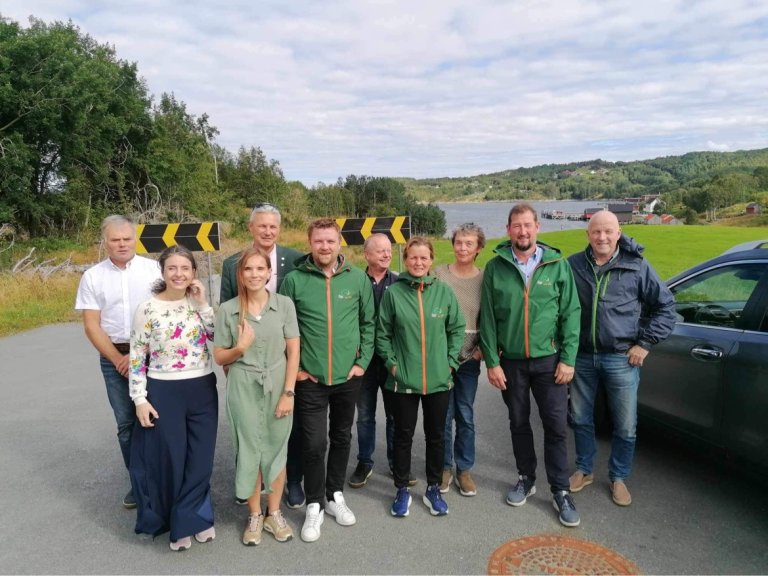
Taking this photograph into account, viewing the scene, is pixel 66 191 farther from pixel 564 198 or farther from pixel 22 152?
pixel 564 198

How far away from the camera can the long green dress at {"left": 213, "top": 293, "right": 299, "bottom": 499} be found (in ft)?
10.2

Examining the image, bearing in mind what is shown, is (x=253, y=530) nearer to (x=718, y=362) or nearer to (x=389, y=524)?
(x=389, y=524)

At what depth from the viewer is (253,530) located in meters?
3.22

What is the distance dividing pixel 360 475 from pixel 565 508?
1457mm

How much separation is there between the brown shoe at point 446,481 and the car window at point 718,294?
2062 mm

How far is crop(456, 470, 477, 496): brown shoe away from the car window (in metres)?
1.96

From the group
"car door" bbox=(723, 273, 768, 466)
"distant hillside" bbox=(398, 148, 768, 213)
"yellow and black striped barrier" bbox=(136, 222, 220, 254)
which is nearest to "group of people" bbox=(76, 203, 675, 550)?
"car door" bbox=(723, 273, 768, 466)

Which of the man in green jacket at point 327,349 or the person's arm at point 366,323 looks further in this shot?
the person's arm at point 366,323

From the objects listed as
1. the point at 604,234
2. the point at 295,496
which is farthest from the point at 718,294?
the point at 295,496

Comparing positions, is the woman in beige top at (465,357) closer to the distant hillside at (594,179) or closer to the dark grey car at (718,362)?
the dark grey car at (718,362)

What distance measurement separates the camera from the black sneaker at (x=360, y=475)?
390cm

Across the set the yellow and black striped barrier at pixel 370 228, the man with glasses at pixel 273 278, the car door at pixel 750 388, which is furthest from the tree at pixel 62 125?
the car door at pixel 750 388

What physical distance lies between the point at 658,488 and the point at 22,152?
955 inches

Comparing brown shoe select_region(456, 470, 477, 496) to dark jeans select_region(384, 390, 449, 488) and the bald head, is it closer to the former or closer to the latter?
dark jeans select_region(384, 390, 449, 488)
